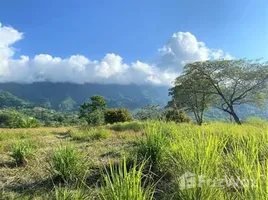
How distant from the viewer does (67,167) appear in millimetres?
4727

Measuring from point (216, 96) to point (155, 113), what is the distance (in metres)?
31.0

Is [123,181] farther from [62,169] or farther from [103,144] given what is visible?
[103,144]

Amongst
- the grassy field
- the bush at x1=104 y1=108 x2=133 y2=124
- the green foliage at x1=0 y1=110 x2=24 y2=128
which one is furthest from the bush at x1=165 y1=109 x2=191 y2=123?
the green foliage at x1=0 y1=110 x2=24 y2=128

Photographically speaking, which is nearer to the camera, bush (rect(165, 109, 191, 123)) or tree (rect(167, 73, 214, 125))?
bush (rect(165, 109, 191, 123))

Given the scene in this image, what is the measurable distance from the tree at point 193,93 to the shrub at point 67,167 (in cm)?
2870

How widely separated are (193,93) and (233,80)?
14.9 ft

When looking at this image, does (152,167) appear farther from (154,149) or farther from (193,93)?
(193,93)

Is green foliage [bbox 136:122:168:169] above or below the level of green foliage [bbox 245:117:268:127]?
above

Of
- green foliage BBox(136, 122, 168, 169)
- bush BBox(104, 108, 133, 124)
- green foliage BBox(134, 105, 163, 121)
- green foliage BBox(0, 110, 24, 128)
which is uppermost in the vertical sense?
green foliage BBox(134, 105, 163, 121)

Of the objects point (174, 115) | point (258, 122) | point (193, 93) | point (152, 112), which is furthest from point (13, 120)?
point (152, 112)

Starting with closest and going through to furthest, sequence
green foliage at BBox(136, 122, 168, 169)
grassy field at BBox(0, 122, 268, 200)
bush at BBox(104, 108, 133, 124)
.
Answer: grassy field at BBox(0, 122, 268, 200) → green foliage at BBox(136, 122, 168, 169) → bush at BBox(104, 108, 133, 124)

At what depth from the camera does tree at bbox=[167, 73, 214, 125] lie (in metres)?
34.5

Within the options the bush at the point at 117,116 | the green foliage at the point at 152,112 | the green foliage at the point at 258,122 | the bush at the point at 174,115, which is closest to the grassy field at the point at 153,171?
the green foliage at the point at 152,112

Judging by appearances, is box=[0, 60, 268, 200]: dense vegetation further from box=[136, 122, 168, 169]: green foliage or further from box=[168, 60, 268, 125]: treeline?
box=[168, 60, 268, 125]: treeline
